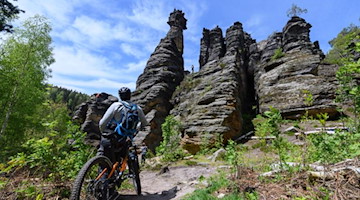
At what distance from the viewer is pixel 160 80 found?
32.2m

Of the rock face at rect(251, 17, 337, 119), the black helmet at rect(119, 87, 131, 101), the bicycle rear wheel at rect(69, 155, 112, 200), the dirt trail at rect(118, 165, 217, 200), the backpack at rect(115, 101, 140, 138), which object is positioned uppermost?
the rock face at rect(251, 17, 337, 119)

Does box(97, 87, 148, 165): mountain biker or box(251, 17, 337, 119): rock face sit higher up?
box(251, 17, 337, 119): rock face

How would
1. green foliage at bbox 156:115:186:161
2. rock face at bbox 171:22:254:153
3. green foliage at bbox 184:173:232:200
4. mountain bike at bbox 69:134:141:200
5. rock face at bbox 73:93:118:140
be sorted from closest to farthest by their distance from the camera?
mountain bike at bbox 69:134:141:200 → green foliage at bbox 184:173:232:200 → green foliage at bbox 156:115:186:161 → rock face at bbox 171:22:254:153 → rock face at bbox 73:93:118:140

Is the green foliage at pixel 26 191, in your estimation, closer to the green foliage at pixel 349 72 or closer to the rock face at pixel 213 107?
the green foliage at pixel 349 72

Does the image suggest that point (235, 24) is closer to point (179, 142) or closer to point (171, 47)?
point (171, 47)

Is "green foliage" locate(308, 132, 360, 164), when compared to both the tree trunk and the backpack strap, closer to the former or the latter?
the backpack strap

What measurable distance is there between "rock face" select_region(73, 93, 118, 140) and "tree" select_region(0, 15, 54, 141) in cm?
2076

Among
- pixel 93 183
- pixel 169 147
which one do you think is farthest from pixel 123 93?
pixel 169 147

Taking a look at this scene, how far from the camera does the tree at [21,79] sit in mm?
14062

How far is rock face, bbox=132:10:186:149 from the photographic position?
88.9 ft

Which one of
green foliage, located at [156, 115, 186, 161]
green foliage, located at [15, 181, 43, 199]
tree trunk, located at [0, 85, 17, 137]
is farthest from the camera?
tree trunk, located at [0, 85, 17, 137]

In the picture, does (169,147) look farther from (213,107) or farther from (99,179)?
(99,179)

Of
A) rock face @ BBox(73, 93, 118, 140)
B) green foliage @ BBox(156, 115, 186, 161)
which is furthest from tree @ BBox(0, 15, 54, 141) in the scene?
rock face @ BBox(73, 93, 118, 140)

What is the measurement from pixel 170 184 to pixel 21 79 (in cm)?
1537
